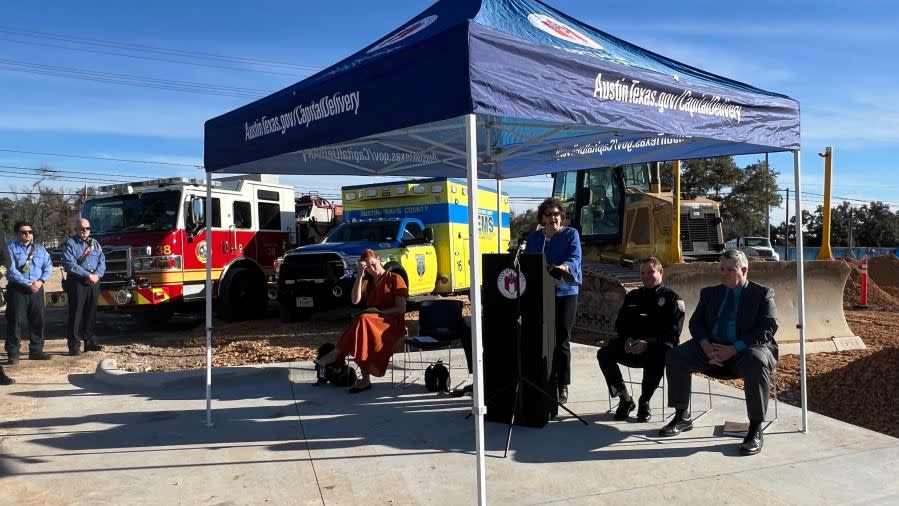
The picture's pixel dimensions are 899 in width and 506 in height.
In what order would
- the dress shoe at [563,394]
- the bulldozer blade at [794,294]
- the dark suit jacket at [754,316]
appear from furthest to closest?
the bulldozer blade at [794,294] < the dress shoe at [563,394] < the dark suit jacket at [754,316]

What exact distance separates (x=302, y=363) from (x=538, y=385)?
10.7 ft

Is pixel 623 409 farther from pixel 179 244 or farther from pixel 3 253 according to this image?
pixel 179 244

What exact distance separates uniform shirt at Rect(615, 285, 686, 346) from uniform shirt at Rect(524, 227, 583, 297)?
434mm

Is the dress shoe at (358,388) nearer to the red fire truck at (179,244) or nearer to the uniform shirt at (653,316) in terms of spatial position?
the uniform shirt at (653,316)

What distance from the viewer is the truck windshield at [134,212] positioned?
10.8m

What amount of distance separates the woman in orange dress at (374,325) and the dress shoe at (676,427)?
8.02ft

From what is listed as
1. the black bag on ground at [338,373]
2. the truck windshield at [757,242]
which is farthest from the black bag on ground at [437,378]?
the truck windshield at [757,242]

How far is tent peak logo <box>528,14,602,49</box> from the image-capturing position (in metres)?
4.19

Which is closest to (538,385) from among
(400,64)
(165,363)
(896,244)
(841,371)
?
(400,64)

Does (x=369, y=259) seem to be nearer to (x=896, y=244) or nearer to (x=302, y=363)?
(x=302, y=363)

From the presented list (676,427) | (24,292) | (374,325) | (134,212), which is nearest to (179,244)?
(134,212)

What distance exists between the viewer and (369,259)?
607 centimetres

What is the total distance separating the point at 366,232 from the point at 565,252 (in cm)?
722

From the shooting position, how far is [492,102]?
3.21 meters
